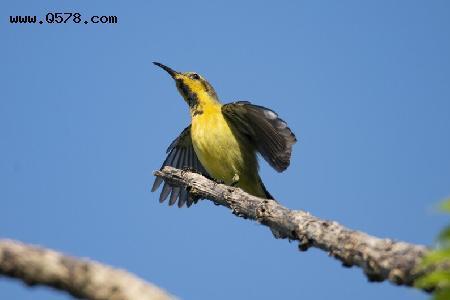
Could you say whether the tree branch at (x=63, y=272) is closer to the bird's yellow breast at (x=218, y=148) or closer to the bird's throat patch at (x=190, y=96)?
the bird's yellow breast at (x=218, y=148)

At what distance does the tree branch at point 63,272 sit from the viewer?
2.08 meters

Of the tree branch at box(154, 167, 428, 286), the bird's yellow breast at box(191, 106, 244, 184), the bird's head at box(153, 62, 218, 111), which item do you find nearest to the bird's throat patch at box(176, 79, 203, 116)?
the bird's head at box(153, 62, 218, 111)

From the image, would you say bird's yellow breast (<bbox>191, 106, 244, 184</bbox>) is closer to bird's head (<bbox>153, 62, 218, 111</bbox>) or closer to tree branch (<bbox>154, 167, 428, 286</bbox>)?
bird's head (<bbox>153, 62, 218, 111</bbox>)

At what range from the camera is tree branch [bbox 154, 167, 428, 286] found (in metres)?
3.32

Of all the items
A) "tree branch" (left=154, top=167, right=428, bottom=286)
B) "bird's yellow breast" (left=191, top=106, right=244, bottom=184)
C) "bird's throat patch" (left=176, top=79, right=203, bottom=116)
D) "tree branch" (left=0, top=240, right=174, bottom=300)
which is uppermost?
"bird's throat patch" (left=176, top=79, right=203, bottom=116)

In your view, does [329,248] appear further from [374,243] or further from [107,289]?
[107,289]

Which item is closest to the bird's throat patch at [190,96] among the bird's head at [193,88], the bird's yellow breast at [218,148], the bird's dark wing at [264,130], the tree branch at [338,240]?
the bird's head at [193,88]

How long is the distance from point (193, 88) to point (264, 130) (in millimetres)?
1612

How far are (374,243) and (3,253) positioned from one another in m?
2.22

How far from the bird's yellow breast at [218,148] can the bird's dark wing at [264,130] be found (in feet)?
0.67

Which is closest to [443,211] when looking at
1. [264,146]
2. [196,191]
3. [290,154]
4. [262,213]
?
[262,213]

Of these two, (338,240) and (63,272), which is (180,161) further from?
(63,272)

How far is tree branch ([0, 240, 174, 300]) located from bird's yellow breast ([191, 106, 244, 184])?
20.9ft

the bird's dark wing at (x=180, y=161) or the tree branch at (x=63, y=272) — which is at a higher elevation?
the bird's dark wing at (x=180, y=161)
